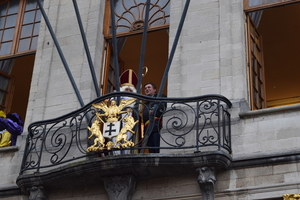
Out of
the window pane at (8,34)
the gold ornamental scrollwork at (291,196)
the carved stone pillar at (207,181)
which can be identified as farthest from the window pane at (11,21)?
the gold ornamental scrollwork at (291,196)

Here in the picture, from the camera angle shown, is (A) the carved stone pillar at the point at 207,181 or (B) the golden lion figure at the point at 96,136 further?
(B) the golden lion figure at the point at 96,136

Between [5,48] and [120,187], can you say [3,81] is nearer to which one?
[5,48]

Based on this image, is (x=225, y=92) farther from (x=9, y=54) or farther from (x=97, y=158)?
(x=9, y=54)

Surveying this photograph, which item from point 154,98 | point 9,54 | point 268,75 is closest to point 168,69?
point 154,98

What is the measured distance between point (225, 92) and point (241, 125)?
0.74 meters

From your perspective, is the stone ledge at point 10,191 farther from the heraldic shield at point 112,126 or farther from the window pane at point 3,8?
the window pane at point 3,8

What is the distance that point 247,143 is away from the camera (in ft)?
36.2

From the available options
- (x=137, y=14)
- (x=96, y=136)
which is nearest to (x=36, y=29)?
(x=137, y=14)

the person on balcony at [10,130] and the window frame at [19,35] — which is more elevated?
the window frame at [19,35]

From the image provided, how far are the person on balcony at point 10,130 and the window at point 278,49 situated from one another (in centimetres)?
466

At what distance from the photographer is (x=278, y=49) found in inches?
651

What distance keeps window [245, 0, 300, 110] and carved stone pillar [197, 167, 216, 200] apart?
2665 mm

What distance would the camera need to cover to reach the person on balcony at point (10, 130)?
1313cm

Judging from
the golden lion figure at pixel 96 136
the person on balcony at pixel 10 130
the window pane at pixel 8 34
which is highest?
the window pane at pixel 8 34
